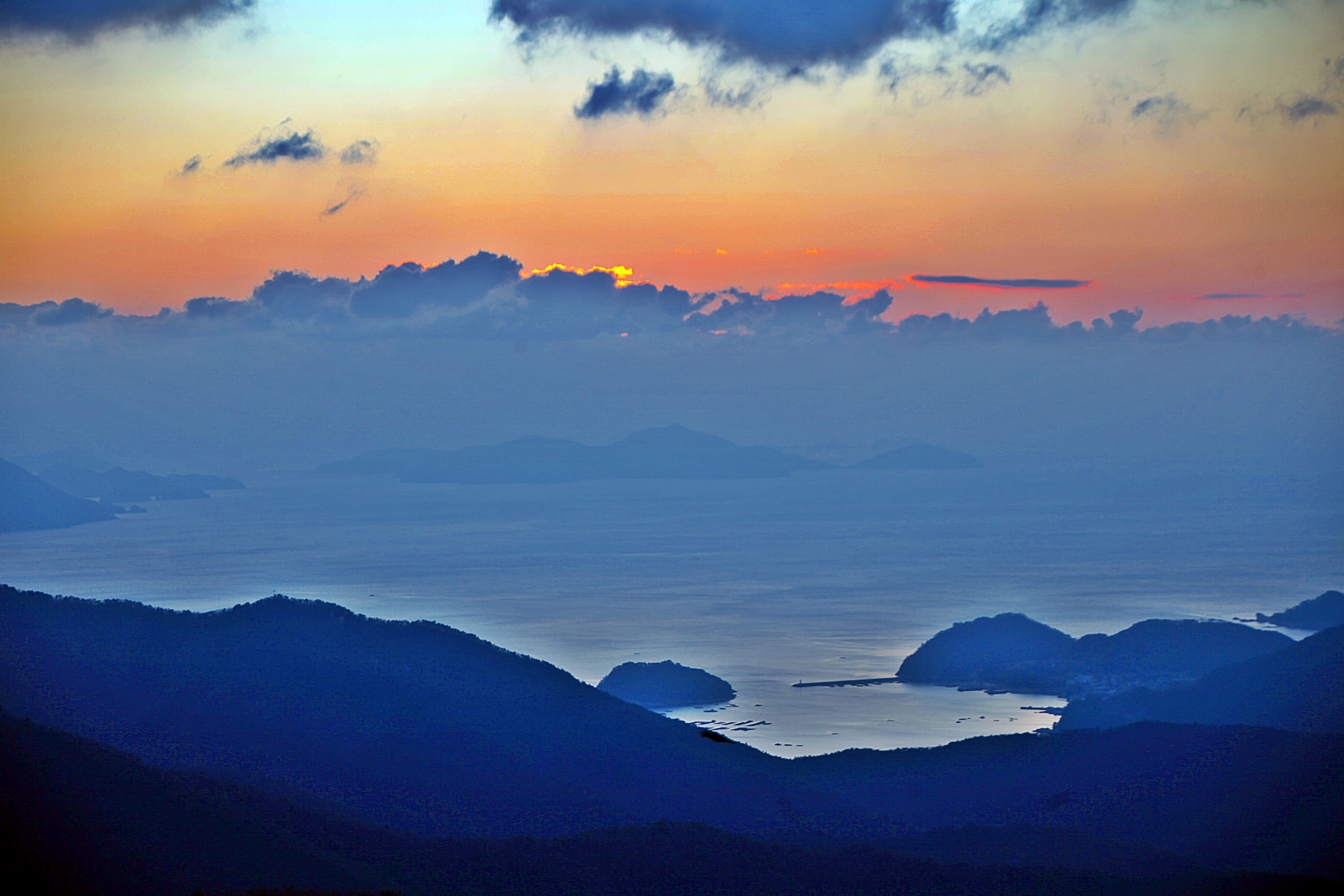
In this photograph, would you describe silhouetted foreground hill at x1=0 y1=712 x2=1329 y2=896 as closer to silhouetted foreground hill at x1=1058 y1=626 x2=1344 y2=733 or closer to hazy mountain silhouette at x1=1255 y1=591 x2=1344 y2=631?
silhouetted foreground hill at x1=1058 y1=626 x2=1344 y2=733

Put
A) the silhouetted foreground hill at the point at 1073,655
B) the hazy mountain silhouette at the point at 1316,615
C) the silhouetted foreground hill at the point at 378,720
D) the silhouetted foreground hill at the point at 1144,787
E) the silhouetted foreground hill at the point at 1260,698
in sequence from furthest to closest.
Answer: the hazy mountain silhouette at the point at 1316,615
the silhouetted foreground hill at the point at 1073,655
the silhouetted foreground hill at the point at 1260,698
the silhouetted foreground hill at the point at 378,720
the silhouetted foreground hill at the point at 1144,787

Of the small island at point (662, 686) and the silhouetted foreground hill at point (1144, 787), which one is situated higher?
the small island at point (662, 686)


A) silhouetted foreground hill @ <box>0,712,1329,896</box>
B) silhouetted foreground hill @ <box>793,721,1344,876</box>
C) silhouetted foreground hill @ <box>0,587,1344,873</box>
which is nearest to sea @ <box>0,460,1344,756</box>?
silhouetted foreground hill @ <box>793,721,1344,876</box>

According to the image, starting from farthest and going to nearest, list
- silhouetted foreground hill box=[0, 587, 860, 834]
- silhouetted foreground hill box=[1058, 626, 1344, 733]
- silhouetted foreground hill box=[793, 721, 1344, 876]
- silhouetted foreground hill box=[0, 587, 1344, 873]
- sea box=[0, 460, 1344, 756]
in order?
sea box=[0, 460, 1344, 756] → silhouetted foreground hill box=[1058, 626, 1344, 733] → silhouetted foreground hill box=[0, 587, 860, 834] → silhouetted foreground hill box=[0, 587, 1344, 873] → silhouetted foreground hill box=[793, 721, 1344, 876]

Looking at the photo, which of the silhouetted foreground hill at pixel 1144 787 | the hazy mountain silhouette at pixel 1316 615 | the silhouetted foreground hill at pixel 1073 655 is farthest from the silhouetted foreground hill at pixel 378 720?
the hazy mountain silhouette at pixel 1316 615

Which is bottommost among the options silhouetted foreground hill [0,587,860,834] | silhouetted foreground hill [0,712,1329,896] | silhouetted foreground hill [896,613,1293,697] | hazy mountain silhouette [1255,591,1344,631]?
silhouetted foreground hill [0,712,1329,896]

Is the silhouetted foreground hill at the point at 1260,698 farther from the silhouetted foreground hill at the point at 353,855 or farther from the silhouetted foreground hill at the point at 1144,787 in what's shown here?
the silhouetted foreground hill at the point at 353,855
